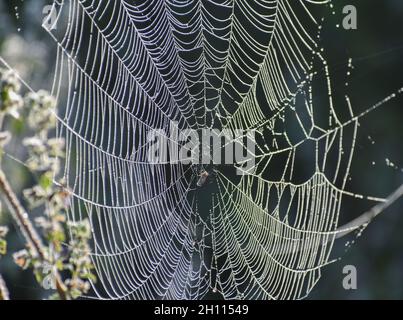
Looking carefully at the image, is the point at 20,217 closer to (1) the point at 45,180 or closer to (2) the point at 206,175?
(1) the point at 45,180

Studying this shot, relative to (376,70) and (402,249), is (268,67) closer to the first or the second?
(376,70)

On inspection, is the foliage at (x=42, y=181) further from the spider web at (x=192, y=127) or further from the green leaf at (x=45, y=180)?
the spider web at (x=192, y=127)

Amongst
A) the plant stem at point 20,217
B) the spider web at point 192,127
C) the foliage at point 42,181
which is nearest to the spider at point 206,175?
the spider web at point 192,127

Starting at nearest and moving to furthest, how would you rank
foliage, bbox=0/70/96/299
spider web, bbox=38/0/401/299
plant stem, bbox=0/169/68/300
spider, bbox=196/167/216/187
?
1. plant stem, bbox=0/169/68/300
2. foliage, bbox=0/70/96/299
3. spider web, bbox=38/0/401/299
4. spider, bbox=196/167/216/187

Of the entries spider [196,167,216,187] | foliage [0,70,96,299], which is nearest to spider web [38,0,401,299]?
spider [196,167,216,187]

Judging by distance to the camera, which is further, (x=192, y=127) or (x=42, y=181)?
(x=192, y=127)

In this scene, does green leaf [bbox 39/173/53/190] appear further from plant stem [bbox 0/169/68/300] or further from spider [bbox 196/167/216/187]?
spider [bbox 196/167/216/187]

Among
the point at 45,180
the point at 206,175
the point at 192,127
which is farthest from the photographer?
the point at 192,127

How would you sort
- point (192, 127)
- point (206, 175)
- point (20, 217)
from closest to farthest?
point (20, 217), point (206, 175), point (192, 127)

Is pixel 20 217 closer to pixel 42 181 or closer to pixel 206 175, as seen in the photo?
pixel 42 181

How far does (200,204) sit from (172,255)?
1.14ft

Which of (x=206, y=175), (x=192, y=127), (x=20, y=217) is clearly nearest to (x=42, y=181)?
(x=20, y=217)

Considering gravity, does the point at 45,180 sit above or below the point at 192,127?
below

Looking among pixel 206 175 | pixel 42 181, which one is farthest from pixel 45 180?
pixel 206 175
